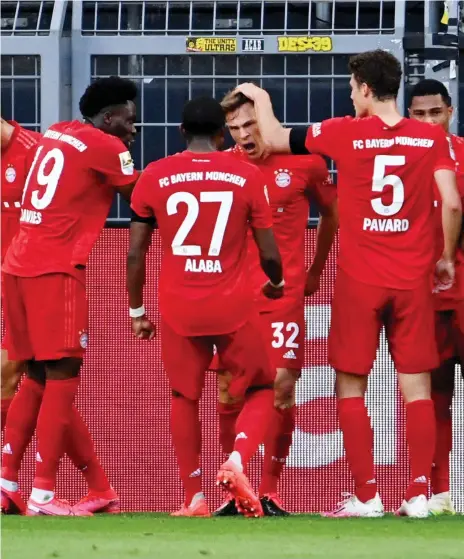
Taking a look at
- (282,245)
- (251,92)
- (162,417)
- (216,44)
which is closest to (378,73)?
(251,92)

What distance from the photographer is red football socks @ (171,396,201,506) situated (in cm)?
718

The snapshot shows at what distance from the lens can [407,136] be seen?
7133 millimetres

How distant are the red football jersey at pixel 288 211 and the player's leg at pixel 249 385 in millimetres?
560

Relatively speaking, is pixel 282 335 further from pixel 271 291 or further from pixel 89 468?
pixel 89 468

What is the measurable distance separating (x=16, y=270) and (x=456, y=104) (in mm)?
3901

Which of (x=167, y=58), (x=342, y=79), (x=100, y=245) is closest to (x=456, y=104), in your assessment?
(x=342, y=79)

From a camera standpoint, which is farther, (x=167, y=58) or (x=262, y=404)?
(x=167, y=58)

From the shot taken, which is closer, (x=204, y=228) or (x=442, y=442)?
(x=204, y=228)

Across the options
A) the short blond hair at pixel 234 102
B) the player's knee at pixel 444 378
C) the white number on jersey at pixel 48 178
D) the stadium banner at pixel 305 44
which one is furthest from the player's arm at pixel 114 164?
the stadium banner at pixel 305 44

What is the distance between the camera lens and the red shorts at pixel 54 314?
7227mm

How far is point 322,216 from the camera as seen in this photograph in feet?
26.0

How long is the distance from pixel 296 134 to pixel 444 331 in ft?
3.71

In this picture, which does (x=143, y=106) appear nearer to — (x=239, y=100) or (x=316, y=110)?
(x=316, y=110)

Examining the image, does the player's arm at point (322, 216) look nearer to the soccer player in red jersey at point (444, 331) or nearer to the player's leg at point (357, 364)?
the soccer player in red jersey at point (444, 331)
